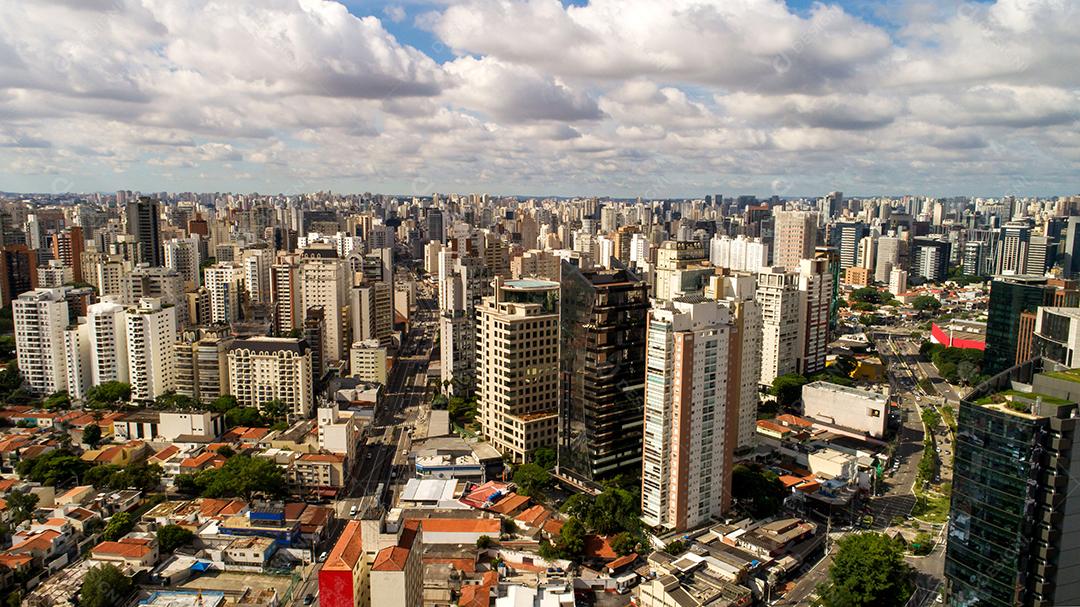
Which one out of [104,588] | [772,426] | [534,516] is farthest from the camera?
[772,426]

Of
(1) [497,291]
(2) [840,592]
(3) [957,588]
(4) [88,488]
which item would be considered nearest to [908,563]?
(2) [840,592]

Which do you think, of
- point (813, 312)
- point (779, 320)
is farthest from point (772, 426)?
point (813, 312)

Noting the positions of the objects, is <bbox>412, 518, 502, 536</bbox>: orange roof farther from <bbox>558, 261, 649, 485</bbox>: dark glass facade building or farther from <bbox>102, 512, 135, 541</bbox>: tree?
<bbox>102, 512, 135, 541</bbox>: tree

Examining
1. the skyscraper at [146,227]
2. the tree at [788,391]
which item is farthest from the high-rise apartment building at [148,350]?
the tree at [788,391]

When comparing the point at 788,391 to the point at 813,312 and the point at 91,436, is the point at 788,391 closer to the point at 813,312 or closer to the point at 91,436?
the point at 813,312

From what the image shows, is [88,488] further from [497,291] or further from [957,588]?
[957,588]

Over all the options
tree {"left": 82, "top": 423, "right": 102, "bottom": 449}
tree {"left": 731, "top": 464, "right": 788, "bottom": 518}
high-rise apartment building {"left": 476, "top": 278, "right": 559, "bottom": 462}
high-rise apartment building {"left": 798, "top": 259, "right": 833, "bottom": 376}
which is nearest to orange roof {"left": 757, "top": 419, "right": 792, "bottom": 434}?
tree {"left": 731, "top": 464, "right": 788, "bottom": 518}
